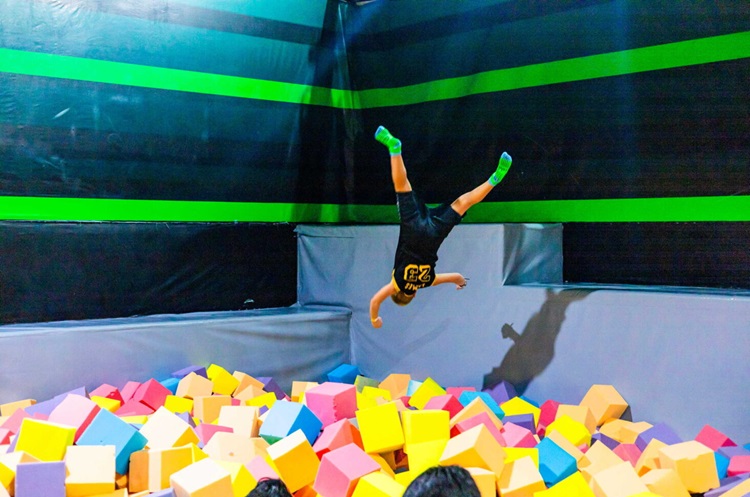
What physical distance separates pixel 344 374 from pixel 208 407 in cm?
154

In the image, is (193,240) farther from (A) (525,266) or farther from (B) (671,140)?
(B) (671,140)

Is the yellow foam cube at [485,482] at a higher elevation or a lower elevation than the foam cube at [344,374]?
higher

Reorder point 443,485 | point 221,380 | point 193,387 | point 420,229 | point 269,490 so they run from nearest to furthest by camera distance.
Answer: point 443,485
point 269,490
point 420,229
point 193,387
point 221,380

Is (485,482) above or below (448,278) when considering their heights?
below

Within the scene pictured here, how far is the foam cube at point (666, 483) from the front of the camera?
11.6 feet

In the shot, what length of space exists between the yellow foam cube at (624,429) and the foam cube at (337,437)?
57.4 inches

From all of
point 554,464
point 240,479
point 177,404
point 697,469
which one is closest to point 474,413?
point 554,464

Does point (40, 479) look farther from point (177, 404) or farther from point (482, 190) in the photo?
point (482, 190)

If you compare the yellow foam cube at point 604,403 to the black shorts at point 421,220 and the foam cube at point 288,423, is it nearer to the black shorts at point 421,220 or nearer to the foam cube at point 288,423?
the black shorts at point 421,220

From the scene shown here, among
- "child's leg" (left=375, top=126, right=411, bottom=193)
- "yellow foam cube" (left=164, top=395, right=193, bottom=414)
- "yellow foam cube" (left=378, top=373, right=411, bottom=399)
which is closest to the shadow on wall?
"yellow foam cube" (left=378, top=373, right=411, bottom=399)

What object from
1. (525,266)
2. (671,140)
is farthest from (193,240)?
(671,140)

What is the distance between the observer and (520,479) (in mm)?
3596

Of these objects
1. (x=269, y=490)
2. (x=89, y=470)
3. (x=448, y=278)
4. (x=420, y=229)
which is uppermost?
A: (x=420, y=229)

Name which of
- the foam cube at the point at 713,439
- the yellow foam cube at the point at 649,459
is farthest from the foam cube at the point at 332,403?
the foam cube at the point at 713,439
